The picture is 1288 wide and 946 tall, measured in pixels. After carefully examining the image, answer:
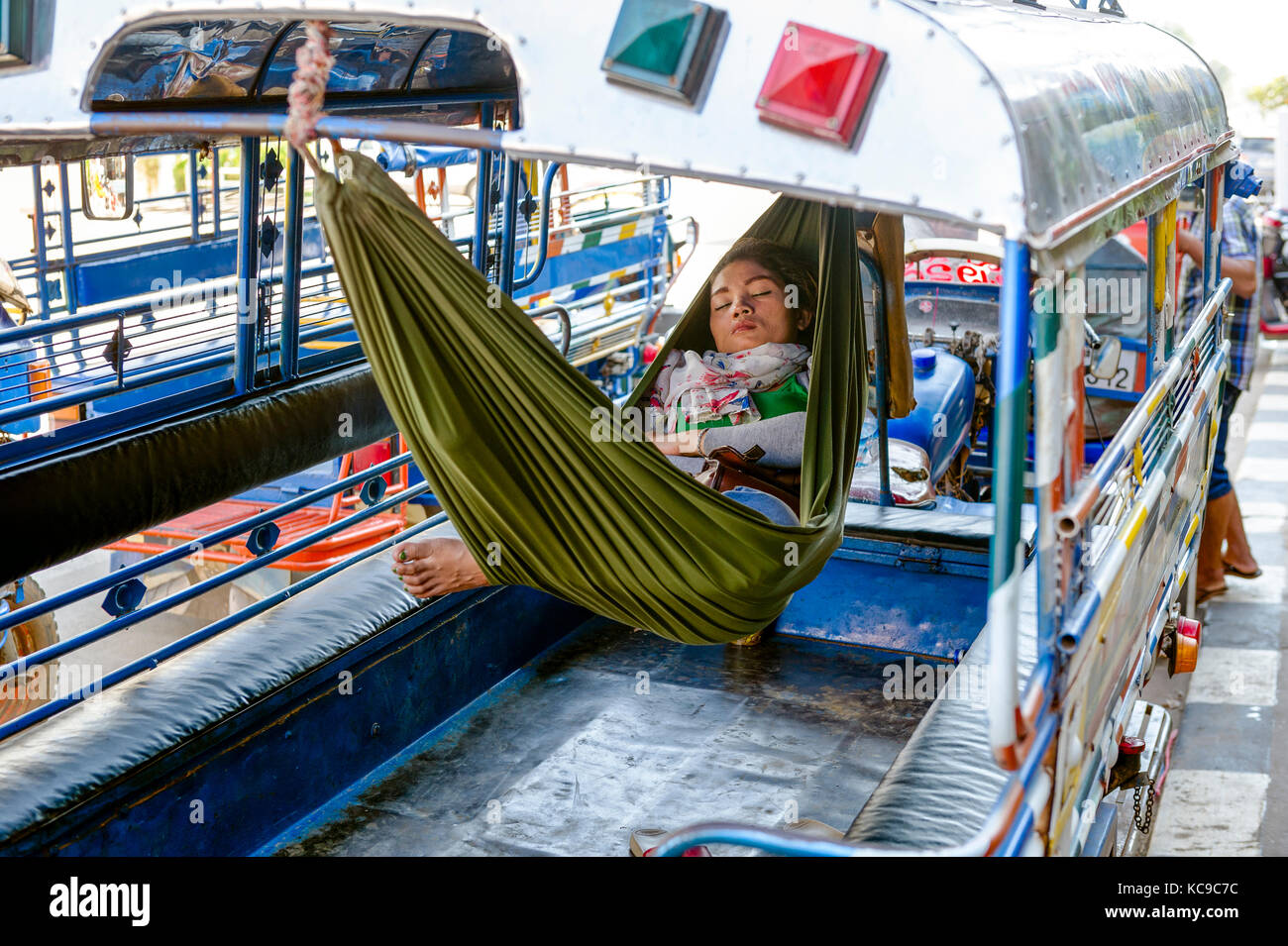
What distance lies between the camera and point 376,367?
2.29m

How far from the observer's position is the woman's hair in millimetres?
3590

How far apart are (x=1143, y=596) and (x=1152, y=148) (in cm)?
116

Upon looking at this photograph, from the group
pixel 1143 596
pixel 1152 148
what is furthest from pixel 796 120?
pixel 1143 596

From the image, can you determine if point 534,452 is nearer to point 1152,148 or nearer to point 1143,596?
point 1152,148

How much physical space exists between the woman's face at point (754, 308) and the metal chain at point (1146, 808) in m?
1.68

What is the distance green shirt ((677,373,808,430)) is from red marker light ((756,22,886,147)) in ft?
5.67

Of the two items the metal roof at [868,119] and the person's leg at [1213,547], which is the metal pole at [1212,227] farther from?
the metal roof at [868,119]

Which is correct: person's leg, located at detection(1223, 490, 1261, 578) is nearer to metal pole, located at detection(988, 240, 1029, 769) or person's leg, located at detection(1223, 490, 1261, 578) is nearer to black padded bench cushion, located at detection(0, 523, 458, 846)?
black padded bench cushion, located at detection(0, 523, 458, 846)

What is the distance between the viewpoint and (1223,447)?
19.5 feet

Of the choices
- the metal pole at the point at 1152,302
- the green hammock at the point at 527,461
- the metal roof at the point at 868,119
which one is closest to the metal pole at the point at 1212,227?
the metal pole at the point at 1152,302

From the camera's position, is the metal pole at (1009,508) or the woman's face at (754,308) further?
the woman's face at (754,308)

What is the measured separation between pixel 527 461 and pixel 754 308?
52.1 inches

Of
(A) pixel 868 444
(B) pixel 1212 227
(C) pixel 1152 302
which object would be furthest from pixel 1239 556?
(C) pixel 1152 302

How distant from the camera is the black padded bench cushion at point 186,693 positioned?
2506 mm
